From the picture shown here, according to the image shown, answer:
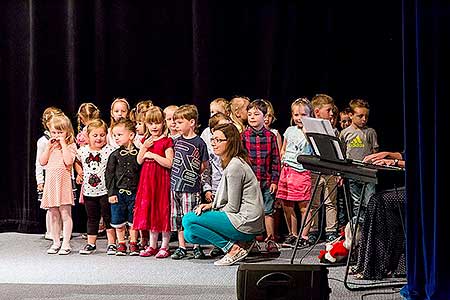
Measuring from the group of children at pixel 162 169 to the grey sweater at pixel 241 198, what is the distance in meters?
0.33

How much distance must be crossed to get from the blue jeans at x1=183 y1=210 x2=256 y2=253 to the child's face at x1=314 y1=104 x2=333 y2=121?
4.90 feet

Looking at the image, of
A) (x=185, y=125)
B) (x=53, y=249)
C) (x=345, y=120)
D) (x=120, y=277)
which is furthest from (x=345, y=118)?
(x=120, y=277)

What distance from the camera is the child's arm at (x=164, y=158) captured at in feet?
22.6

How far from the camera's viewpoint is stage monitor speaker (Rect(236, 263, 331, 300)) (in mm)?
4438

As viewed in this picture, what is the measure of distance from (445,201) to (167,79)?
4379 millimetres

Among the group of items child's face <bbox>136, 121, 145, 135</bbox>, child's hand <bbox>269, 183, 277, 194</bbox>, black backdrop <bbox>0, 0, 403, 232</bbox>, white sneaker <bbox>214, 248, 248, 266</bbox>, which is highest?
black backdrop <bbox>0, 0, 403, 232</bbox>

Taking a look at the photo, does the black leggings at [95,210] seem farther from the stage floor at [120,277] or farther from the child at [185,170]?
the child at [185,170]

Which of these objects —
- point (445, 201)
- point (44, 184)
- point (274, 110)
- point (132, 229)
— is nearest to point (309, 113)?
point (274, 110)

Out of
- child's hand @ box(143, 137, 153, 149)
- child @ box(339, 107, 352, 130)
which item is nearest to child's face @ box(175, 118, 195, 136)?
child's hand @ box(143, 137, 153, 149)

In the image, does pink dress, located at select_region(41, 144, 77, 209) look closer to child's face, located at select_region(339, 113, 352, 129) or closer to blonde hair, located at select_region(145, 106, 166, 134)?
blonde hair, located at select_region(145, 106, 166, 134)

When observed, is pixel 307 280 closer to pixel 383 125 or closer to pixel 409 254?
pixel 409 254

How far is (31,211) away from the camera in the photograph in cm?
859

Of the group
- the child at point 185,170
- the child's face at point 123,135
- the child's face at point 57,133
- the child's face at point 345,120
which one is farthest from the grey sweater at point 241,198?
the child's face at point 345,120

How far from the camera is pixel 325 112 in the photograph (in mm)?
7586
